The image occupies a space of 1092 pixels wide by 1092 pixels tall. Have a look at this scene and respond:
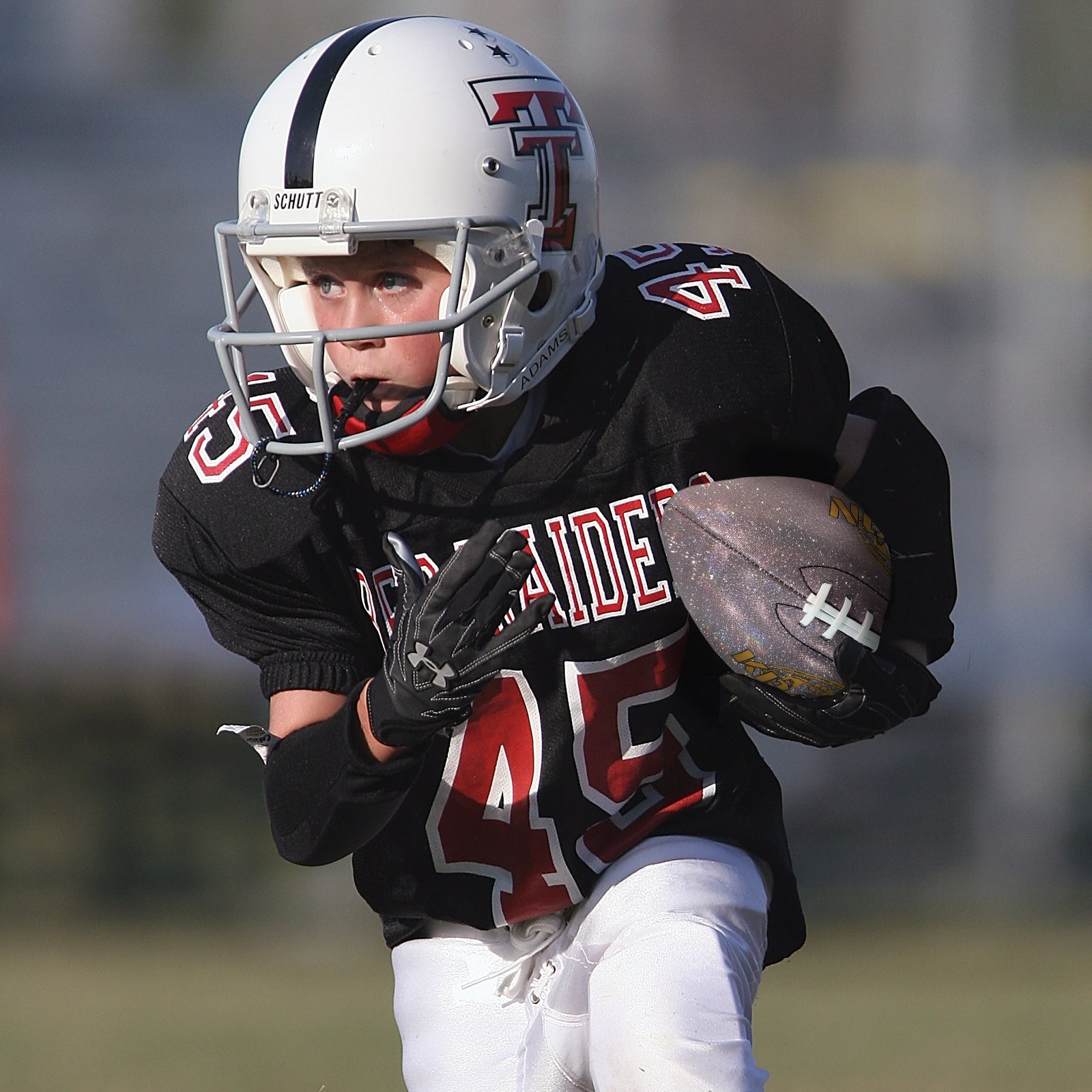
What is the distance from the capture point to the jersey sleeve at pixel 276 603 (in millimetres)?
2625

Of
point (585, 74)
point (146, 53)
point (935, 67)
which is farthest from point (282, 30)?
point (935, 67)

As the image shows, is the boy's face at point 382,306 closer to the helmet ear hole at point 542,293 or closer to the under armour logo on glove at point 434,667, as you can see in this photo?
the helmet ear hole at point 542,293

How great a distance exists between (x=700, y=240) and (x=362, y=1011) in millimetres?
3429

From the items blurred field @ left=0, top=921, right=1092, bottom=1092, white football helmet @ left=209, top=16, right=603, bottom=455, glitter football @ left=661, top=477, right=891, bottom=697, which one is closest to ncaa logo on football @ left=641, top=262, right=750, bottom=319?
white football helmet @ left=209, top=16, right=603, bottom=455

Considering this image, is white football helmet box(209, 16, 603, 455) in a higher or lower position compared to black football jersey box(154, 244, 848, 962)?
higher

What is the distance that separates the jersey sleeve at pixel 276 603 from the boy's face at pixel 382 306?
265 mm

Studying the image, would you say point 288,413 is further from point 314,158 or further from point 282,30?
point 282,30

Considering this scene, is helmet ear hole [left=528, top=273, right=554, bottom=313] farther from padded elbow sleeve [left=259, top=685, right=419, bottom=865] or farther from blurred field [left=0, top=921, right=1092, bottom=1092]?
blurred field [left=0, top=921, right=1092, bottom=1092]

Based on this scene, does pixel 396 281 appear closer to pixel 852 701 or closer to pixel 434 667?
pixel 434 667

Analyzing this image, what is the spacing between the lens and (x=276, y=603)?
268 cm

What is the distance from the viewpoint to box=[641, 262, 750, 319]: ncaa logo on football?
2691 millimetres

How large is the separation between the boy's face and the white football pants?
2.42 ft

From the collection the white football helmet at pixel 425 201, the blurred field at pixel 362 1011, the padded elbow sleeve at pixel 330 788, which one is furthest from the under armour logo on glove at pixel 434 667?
the blurred field at pixel 362 1011

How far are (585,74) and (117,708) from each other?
3277mm
